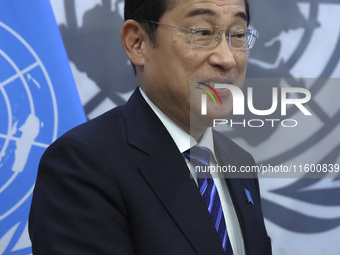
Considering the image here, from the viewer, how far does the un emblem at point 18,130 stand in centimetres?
172

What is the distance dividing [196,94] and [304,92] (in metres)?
1.19

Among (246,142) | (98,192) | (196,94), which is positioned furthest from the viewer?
(246,142)

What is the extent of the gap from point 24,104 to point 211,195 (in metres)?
0.97

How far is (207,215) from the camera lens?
43.6 inches

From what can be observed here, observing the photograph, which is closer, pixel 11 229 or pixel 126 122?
pixel 126 122

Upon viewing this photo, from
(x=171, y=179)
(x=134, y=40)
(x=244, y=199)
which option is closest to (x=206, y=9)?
(x=134, y=40)

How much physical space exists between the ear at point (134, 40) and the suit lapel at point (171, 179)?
0.16 meters

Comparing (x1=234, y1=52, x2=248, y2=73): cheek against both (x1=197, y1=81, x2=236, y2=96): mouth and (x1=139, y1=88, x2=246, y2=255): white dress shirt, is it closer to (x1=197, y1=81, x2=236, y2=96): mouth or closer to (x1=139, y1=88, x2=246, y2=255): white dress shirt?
(x1=197, y1=81, x2=236, y2=96): mouth

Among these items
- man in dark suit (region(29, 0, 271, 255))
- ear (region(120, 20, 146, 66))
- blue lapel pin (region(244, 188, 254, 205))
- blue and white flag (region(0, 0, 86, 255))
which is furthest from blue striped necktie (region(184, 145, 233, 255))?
blue and white flag (region(0, 0, 86, 255))

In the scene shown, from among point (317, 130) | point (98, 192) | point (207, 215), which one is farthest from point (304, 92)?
point (98, 192)

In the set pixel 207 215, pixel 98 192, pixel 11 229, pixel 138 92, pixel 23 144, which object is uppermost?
pixel 138 92

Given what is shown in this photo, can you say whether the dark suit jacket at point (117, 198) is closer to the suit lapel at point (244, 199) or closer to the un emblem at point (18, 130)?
the suit lapel at point (244, 199)

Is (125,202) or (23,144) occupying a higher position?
(23,144)

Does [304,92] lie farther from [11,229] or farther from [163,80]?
[11,229]
